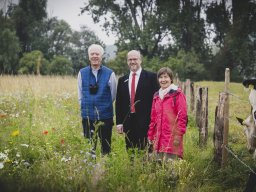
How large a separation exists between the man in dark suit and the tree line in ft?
85.3

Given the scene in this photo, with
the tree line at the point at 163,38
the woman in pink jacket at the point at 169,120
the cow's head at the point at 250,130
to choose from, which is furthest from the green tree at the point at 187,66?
the cow's head at the point at 250,130

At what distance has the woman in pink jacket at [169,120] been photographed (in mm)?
3824

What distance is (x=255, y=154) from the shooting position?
3291 mm

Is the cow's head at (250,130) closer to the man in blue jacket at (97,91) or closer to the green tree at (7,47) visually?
the man in blue jacket at (97,91)

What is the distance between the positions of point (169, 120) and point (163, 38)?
33850 millimetres

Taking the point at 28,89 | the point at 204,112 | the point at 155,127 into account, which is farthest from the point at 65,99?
the point at 155,127

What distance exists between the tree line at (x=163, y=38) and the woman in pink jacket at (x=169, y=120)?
26615mm

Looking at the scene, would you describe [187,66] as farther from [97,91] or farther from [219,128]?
[97,91]

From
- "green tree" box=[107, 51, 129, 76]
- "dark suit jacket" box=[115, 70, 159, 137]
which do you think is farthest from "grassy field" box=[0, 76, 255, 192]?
"green tree" box=[107, 51, 129, 76]

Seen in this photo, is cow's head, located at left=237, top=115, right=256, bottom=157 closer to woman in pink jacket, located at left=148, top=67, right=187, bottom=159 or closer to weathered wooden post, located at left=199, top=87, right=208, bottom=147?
woman in pink jacket, located at left=148, top=67, right=187, bottom=159

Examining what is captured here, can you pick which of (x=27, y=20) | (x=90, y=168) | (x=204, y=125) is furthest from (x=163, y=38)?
(x=90, y=168)

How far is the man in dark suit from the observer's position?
4559mm

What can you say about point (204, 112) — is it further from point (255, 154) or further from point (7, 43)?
point (7, 43)

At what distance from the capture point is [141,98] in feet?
15.0
